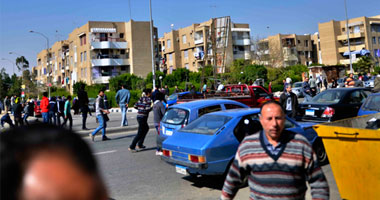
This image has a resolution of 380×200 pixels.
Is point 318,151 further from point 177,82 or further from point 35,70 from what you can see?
point 35,70

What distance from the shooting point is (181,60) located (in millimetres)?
76875

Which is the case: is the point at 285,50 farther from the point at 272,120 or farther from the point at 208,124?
the point at 272,120

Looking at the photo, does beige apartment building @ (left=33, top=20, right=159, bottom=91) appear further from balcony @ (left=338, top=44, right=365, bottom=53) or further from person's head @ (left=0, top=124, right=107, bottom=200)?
person's head @ (left=0, top=124, right=107, bottom=200)

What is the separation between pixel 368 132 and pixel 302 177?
2.17m

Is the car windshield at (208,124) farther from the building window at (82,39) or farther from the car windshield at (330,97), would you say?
the building window at (82,39)

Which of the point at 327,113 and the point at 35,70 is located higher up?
the point at 35,70

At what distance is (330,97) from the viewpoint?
1242cm

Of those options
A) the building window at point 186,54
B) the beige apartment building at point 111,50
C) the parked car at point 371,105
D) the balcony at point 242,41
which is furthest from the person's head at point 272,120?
the building window at point 186,54

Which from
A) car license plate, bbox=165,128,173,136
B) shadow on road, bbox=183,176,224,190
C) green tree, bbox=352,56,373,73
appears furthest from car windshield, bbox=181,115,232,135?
green tree, bbox=352,56,373,73

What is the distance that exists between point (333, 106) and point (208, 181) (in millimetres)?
6186

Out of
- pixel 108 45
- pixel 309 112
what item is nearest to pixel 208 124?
pixel 309 112

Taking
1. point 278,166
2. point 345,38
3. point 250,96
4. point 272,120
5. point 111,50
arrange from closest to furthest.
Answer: point 278,166, point 272,120, point 250,96, point 111,50, point 345,38

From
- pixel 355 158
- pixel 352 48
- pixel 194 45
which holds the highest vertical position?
pixel 194 45

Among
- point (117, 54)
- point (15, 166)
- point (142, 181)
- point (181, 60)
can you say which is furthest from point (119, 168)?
point (181, 60)
